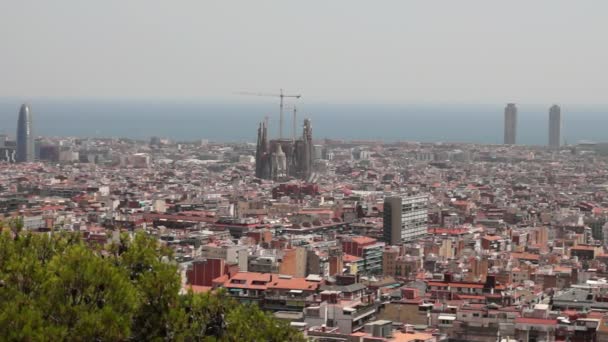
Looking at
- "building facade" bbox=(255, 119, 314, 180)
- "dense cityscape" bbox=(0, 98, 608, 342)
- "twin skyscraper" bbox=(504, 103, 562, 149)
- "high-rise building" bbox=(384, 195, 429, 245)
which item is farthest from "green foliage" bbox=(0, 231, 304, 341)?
"twin skyscraper" bbox=(504, 103, 562, 149)

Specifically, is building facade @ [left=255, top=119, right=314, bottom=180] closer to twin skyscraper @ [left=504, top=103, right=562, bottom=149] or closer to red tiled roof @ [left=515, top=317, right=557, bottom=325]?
twin skyscraper @ [left=504, top=103, right=562, bottom=149]

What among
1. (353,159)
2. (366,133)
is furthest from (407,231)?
(366,133)

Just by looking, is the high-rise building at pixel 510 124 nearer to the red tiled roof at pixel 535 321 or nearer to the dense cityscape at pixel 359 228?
the dense cityscape at pixel 359 228

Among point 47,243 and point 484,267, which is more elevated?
point 47,243

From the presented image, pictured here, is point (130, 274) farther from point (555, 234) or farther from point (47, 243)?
point (555, 234)

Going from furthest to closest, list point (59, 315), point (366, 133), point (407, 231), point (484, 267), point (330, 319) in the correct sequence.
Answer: point (366, 133)
point (407, 231)
point (484, 267)
point (330, 319)
point (59, 315)
